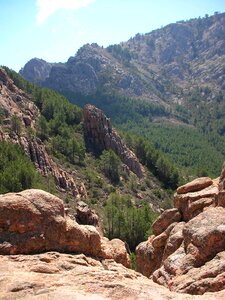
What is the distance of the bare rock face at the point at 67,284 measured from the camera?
19.3 m

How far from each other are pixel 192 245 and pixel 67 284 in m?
11.8

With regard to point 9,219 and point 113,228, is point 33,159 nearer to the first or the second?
point 113,228

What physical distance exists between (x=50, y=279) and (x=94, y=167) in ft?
511

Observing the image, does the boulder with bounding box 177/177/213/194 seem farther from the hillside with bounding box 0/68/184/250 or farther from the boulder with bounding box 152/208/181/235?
the hillside with bounding box 0/68/184/250

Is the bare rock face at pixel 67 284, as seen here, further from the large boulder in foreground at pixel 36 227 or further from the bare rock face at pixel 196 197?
the bare rock face at pixel 196 197

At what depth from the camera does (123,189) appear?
166625 mm

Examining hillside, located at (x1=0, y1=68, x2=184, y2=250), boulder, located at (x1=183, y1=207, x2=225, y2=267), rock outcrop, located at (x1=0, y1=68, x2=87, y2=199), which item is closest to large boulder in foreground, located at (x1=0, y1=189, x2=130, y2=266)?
boulder, located at (x1=183, y1=207, x2=225, y2=267)

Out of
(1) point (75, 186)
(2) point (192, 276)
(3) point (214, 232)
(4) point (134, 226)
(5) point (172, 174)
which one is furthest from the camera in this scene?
(5) point (172, 174)

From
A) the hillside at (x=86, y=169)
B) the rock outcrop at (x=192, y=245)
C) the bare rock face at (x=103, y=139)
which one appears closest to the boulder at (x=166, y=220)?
the rock outcrop at (x=192, y=245)

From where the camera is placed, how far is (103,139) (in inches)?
7544

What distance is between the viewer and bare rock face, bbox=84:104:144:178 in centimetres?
18975

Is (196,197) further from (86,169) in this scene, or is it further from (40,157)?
(86,169)

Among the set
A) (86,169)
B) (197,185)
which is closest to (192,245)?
(197,185)

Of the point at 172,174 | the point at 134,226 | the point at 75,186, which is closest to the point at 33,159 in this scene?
the point at 75,186
